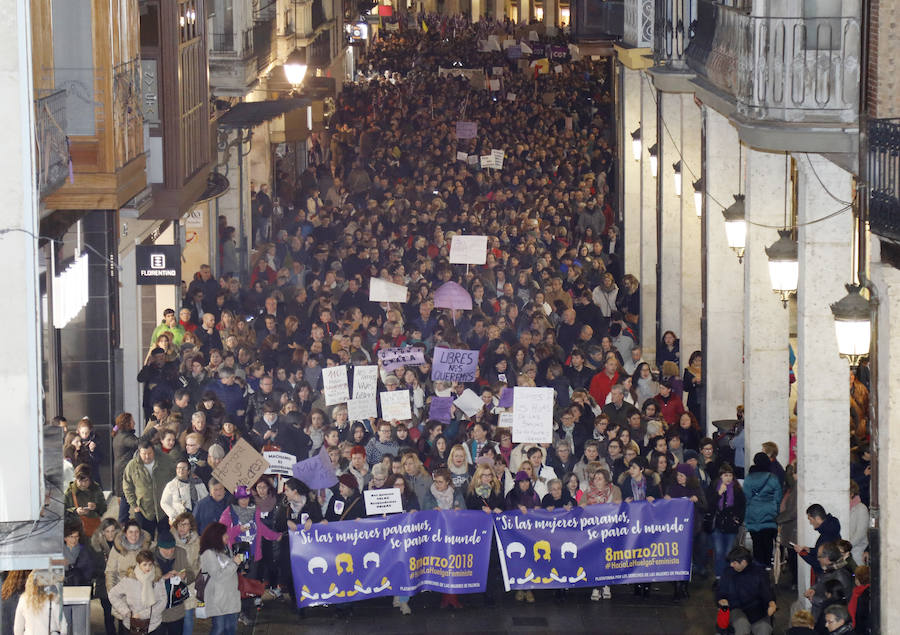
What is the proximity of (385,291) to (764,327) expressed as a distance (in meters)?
6.91

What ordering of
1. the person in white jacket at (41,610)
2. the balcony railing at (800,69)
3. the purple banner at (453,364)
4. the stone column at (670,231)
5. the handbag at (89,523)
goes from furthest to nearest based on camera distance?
1. the stone column at (670,231)
2. the purple banner at (453,364)
3. the handbag at (89,523)
4. the balcony railing at (800,69)
5. the person in white jacket at (41,610)

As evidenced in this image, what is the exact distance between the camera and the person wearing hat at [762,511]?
57.5 ft

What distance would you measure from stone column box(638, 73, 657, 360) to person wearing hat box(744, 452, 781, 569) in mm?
11300

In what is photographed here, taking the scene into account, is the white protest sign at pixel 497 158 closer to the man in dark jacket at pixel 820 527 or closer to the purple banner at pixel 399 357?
the purple banner at pixel 399 357

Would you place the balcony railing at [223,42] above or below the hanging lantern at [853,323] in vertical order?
above

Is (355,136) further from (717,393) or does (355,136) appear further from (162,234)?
(717,393)

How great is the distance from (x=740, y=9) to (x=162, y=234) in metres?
12.0

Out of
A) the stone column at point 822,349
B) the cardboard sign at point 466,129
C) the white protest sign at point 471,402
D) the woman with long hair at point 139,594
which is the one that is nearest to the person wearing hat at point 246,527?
the woman with long hair at point 139,594

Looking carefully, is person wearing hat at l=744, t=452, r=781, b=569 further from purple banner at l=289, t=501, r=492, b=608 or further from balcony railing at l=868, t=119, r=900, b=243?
balcony railing at l=868, t=119, r=900, b=243

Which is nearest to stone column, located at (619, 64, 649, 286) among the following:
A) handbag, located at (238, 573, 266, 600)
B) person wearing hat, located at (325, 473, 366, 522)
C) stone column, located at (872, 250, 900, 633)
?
person wearing hat, located at (325, 473, 366, 522)

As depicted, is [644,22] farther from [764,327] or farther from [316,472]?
[316,472]

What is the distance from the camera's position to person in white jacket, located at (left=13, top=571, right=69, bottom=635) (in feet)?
41.9

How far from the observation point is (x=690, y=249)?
1041 inches

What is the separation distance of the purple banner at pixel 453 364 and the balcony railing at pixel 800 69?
210 inches
